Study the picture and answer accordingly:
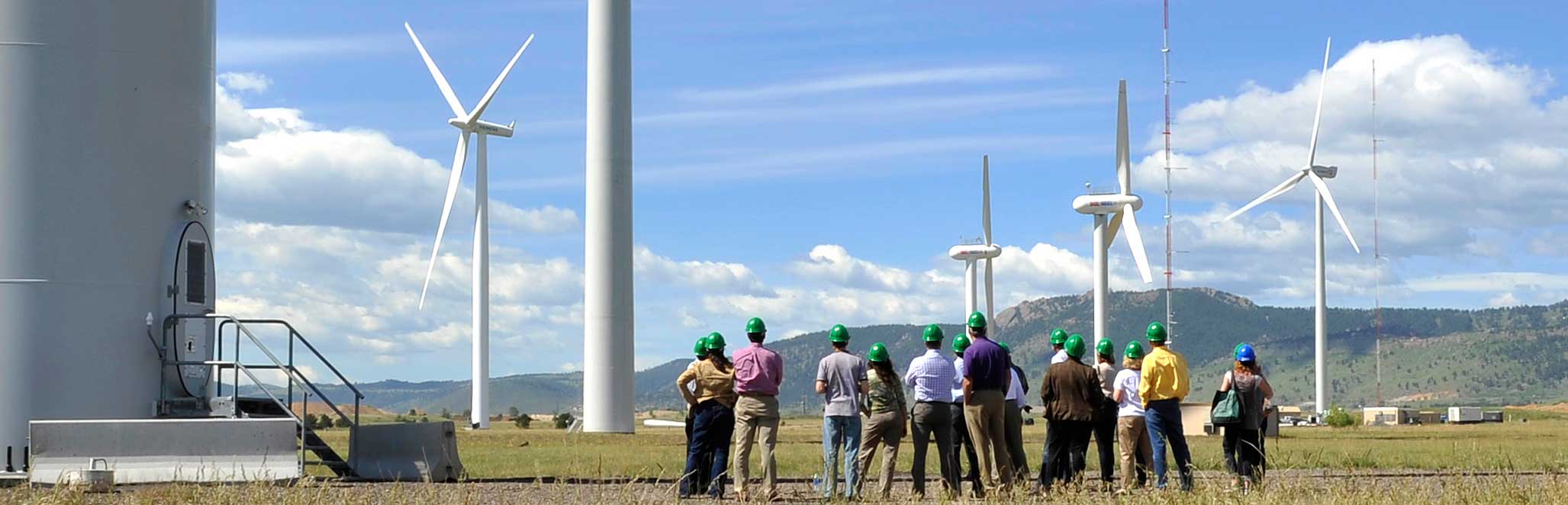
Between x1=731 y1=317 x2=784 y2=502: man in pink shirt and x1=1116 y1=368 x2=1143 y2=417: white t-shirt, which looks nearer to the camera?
x1=731 y1=317 x2=784 y2=502: man in pink shirt

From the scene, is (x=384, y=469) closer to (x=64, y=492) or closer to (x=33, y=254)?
(x=33, y=254)

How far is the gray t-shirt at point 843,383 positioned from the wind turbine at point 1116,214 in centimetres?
5259

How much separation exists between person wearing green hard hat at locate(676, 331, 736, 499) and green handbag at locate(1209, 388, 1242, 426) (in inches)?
202

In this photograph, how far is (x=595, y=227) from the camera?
164 ft

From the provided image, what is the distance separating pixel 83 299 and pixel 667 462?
957cm

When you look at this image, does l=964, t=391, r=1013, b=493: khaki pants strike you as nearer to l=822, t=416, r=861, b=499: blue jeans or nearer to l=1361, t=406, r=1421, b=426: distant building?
l=822, t=416, r=861, b=499: blue jeans

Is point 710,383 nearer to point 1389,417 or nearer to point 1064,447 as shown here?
point 1064,447

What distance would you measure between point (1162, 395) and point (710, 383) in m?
4.73

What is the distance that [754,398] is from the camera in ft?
62.8

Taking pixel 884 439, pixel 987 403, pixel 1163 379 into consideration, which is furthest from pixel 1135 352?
pixel 884 439

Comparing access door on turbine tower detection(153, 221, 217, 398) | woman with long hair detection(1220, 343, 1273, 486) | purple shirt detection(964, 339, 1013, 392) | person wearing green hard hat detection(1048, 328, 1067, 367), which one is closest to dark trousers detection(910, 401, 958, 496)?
purple shirt detection(964, 339, 1013, 392)

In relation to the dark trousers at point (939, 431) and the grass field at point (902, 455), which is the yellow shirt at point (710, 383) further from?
the dark trousers at point (939, 431)

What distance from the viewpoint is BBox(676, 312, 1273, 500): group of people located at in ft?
62.6

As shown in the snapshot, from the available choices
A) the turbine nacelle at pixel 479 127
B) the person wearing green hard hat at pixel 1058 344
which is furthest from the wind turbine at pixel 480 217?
the person wearing green hard hat at pixel 1058 344
